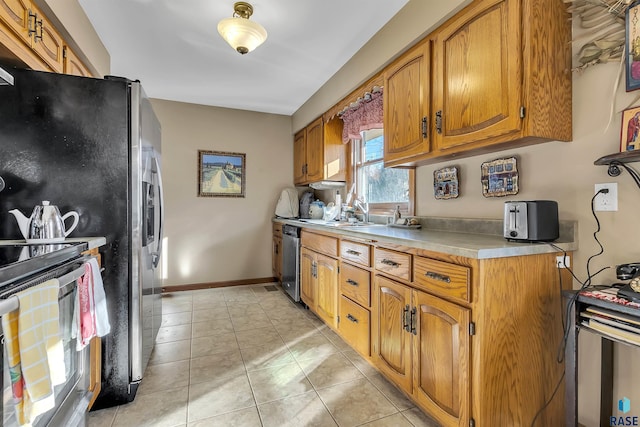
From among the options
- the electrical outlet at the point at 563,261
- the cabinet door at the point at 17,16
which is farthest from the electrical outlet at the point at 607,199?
the cabinet door at the point at 17,16

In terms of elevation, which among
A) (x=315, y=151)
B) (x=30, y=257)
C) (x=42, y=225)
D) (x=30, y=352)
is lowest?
(x=30, y=352)

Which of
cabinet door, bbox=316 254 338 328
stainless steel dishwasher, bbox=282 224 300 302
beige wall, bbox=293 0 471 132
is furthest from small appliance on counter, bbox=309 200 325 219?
cabinet door, bbox=316 254 338 328

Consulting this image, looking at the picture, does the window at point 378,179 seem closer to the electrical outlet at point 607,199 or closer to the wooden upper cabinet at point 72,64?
the electrical outlet at point 607,199

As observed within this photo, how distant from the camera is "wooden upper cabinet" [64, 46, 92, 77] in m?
1.98

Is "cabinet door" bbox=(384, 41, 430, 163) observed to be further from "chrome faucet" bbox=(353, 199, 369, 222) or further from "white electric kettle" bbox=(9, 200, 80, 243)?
"white electric kettle" bbox=(9, 200, 80, 243)

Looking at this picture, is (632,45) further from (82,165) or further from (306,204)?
(306,204)

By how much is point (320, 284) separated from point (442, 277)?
148cm

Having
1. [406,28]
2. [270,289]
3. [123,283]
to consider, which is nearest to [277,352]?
[123,283]

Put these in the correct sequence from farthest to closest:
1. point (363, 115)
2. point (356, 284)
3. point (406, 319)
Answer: point (363, 115) < point (356, 284) < point (406, 319)

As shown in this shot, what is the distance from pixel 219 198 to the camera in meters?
4.11

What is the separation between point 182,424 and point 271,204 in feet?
10.2

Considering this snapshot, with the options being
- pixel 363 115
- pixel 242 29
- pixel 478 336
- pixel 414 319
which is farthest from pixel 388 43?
pixel 478 336

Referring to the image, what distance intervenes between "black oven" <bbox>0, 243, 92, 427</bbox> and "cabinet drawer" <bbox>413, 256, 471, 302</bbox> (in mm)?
1457

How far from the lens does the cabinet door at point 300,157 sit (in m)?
4.06
